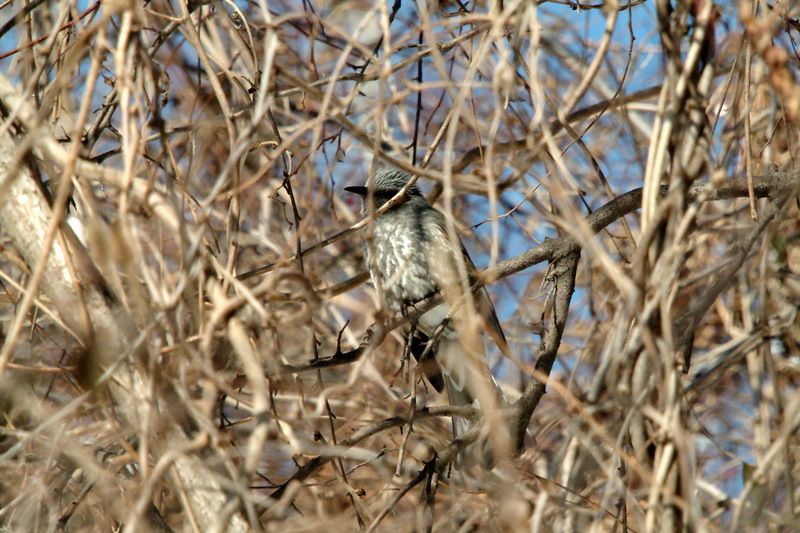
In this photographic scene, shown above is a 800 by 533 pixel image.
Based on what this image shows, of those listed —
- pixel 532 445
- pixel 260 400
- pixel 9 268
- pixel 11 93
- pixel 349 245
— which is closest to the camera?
pixel 260 400

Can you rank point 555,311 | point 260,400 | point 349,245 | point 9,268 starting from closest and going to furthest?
point 260,400
point 555,311
point 9,268
point 349,245

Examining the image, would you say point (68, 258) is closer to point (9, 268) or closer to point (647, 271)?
point (647, 271)

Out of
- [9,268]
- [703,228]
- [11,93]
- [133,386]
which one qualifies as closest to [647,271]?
[133,386]

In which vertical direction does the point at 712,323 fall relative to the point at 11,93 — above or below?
above

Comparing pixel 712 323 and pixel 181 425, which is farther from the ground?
pixel 712 323

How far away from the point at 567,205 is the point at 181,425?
1.25 metres

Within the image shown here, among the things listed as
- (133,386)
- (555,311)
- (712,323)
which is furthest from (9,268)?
(712,323)

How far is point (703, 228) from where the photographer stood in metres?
5.02

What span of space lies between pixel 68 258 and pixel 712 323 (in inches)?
185

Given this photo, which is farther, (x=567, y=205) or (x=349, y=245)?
(x=349, y=245)

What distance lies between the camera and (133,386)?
2266mm

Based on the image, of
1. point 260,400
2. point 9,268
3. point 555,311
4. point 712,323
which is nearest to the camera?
point 260,400

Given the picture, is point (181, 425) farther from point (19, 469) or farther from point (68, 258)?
point (19, 469)

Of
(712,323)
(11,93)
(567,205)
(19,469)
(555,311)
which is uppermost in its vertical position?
(712,323)
